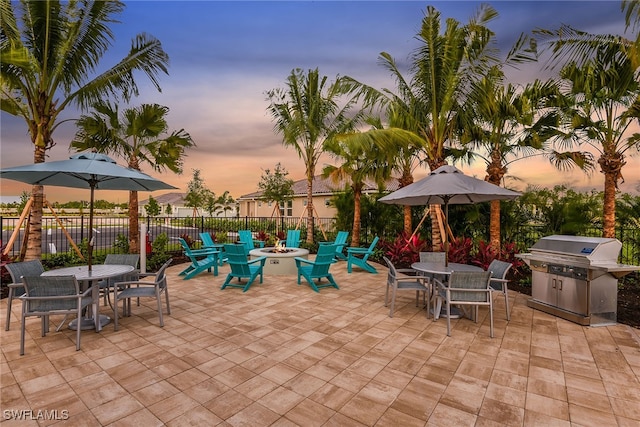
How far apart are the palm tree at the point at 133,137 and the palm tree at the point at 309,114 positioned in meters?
4.46

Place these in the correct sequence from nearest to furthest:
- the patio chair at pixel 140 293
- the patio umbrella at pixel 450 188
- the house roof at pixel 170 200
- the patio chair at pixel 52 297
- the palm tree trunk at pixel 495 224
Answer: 1. the patio chair at pixel 52 297
2. the patio chair at pixel 140 293
3. the patio umbrella at pixel 450 188
4. the palm tree trunk at pixel 495 224
5. the house roof at pixel 170 200

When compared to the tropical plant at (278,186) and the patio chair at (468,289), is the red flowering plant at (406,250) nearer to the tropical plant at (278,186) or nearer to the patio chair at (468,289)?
the patio chair at (468,289)

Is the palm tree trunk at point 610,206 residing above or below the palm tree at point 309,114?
below

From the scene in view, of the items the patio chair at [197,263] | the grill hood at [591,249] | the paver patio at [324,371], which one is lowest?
the paver patio at [324,371]

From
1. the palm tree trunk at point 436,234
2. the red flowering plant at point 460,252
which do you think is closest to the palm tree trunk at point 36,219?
the palm tree trunk at point 436,234

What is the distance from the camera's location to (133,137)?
10289mm

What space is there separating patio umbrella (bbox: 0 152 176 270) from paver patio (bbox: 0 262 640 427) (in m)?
1.90

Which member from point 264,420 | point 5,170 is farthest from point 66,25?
point 264,420

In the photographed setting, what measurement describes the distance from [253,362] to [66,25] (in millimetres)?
9101

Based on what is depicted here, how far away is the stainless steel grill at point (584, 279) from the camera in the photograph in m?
4.89

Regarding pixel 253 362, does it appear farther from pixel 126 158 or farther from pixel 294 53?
pixel 294 53

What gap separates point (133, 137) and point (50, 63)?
124 inches

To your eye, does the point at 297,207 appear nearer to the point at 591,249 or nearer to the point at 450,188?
the point at 450,188

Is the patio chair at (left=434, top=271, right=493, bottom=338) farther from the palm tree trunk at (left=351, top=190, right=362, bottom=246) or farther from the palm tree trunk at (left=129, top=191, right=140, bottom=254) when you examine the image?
the palm tree trunk at (left=129, top=191, right=140, bottom=254)
